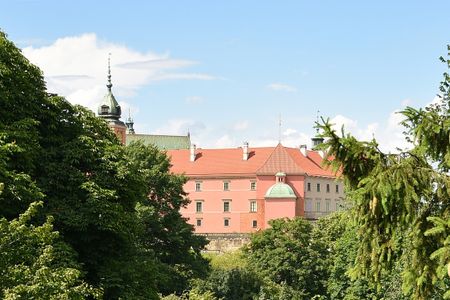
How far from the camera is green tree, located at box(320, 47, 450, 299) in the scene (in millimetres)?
10250

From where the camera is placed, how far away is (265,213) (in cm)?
9838

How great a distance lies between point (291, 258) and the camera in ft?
171

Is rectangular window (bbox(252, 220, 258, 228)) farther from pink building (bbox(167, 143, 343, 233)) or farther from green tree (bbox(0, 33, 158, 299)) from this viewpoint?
green tree (bbox(0, 33, 158, 299))

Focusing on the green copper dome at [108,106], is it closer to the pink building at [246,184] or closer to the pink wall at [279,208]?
the pink building at [246,184]

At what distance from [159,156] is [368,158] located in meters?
36.5

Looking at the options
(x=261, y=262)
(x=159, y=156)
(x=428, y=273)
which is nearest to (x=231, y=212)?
(x=261, y=262)

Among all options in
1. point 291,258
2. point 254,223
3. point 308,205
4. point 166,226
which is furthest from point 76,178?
point 308,205

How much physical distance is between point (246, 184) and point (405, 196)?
93896 mm

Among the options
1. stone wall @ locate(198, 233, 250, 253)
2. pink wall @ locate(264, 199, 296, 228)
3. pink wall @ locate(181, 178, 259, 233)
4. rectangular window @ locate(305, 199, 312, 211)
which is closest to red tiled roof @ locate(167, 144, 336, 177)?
pink wall @ locate(181, 178, 259, 233)

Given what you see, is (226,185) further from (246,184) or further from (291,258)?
(291,258)

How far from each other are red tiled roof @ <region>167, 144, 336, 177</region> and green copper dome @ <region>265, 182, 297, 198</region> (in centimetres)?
290

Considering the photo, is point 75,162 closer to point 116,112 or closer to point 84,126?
point 84,126

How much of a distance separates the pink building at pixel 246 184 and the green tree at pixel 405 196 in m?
86.7

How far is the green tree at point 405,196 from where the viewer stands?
1025 centimetres
